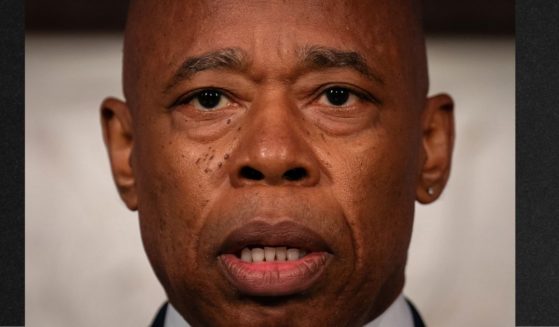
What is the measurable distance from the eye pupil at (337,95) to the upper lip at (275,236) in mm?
204

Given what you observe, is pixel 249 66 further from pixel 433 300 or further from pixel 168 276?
pixel 433 300

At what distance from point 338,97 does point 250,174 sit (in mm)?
181

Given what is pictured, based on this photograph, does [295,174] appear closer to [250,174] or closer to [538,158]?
[250,174]

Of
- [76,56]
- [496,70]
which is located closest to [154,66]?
[76,56]

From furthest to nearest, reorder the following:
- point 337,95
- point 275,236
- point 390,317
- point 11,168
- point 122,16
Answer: point 122,16
point 11,168
point 390,317
point 337,95
point 275,236

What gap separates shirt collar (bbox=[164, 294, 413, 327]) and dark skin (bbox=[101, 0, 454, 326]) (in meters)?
0.02

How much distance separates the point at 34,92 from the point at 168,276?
34.1 inches

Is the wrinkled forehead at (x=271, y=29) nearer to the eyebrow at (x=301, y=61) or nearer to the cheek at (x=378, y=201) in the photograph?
the eyebrow at (x=301, y=61)

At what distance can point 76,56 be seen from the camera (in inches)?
115

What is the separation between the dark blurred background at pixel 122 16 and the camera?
2801 millimetres

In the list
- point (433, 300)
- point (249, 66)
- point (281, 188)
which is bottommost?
point (433, 300)

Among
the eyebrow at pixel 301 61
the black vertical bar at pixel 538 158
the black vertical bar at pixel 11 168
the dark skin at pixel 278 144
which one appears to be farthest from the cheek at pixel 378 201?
the black vertical bar at pixel 11 168

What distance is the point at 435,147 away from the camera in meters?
2.37

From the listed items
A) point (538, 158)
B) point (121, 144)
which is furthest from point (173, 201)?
point (538, 158)
